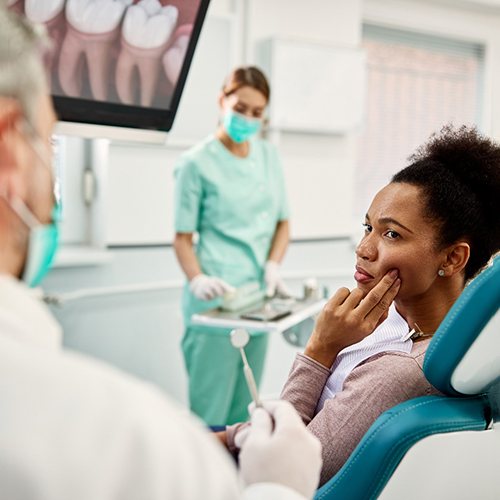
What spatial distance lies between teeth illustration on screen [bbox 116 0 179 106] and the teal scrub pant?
1.19 meters

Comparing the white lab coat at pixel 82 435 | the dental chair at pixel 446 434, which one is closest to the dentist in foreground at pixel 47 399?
the white lab coat at pixel 82 435

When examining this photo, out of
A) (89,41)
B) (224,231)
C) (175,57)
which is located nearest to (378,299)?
(175,57)

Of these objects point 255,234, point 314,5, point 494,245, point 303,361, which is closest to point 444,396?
point 303,361

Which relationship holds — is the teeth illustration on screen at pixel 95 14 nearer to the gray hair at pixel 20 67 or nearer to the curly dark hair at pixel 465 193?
the curly dark hair at pixel 465 193

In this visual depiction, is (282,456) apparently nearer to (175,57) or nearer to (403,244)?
(403,244)

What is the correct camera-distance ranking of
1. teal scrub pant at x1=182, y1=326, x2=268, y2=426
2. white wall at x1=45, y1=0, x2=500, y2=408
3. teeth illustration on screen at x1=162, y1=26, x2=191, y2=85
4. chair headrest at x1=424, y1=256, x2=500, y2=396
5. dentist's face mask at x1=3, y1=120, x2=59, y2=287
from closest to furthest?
dentist's face mask at x1=3, y1=120, x2=59, y2=287, chair headrest at x1=424, y1=256, x2=500, y2=396, teeth illustration on screen at x1=162, y1=26, x2=191, y2=85, teal scrub pant at x1=182, y1=326, x2=268, y2=426, white wall at x1=45, y1=0, x2=500, y2=408

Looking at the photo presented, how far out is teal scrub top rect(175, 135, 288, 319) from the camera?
2.64 meters

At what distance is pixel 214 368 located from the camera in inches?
104

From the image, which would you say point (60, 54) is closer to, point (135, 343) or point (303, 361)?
point (303, 361)

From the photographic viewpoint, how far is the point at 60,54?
4.75 feet

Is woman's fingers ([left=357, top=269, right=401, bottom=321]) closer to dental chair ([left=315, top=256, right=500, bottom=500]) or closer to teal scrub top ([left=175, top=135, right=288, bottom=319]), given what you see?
dental chair ([left=315, top=256, right=500, bottom=500])

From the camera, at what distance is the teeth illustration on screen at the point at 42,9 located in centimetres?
137

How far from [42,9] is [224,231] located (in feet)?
4.47

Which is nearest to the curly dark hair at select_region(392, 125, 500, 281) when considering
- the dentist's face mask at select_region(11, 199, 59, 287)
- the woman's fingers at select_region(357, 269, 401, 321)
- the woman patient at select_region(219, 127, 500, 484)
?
the woman patient at select_region(219, 127, 500, 484)
